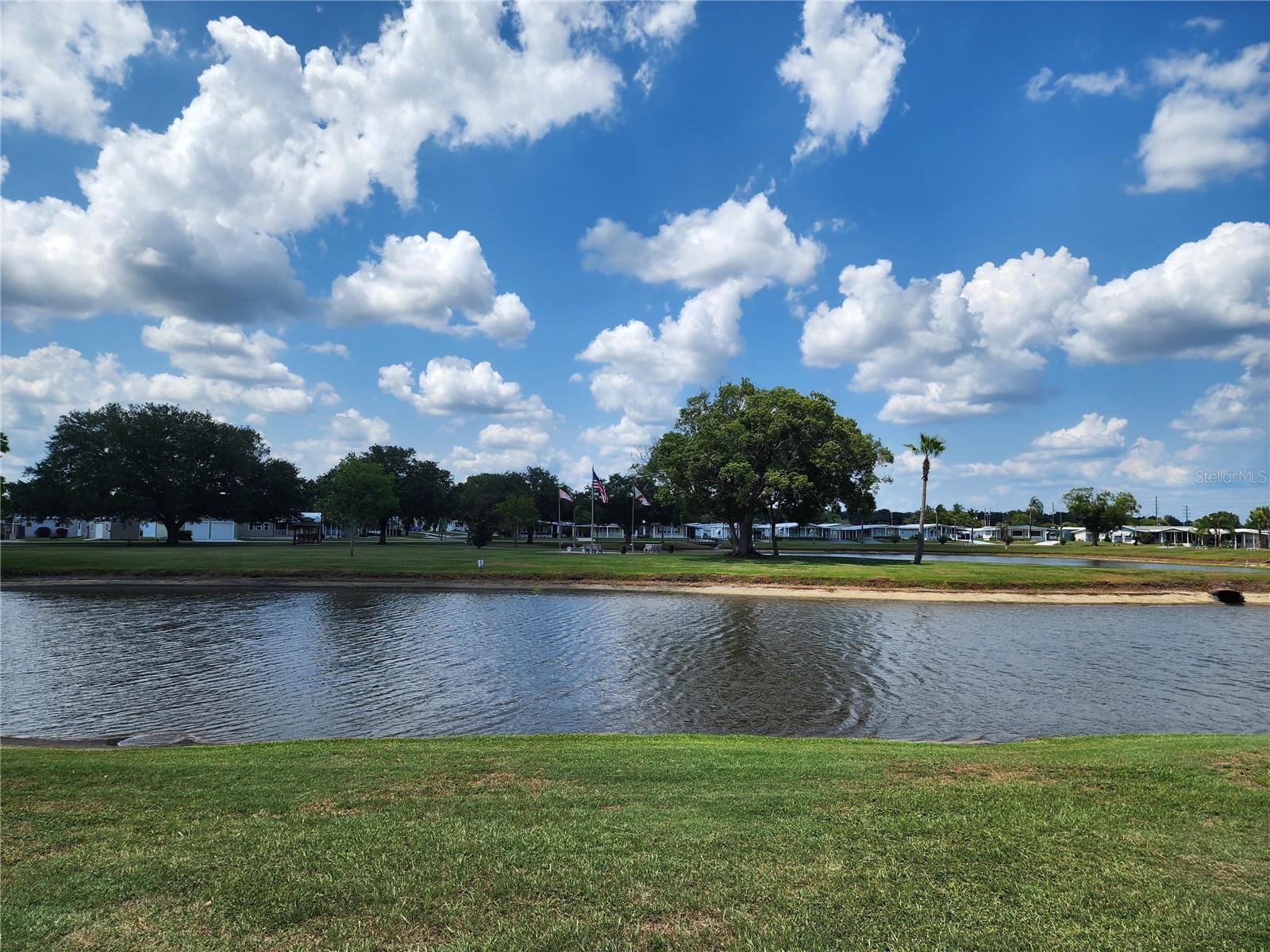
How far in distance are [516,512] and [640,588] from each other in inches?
1540

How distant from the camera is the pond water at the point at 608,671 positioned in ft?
43.7

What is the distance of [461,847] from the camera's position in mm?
5543

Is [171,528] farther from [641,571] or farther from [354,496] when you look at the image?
[641,571]

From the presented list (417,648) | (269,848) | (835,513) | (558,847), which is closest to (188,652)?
(417,648)

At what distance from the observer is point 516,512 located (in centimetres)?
7812

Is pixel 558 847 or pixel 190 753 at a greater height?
pixel 558 847

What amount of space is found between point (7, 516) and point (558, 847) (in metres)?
97.0

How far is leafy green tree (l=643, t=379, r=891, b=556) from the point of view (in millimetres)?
56219

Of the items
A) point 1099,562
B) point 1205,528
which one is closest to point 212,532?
point 1099,562

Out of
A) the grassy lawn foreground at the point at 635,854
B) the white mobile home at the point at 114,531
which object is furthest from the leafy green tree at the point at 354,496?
the grassy lawn foreground at the point at 635,854

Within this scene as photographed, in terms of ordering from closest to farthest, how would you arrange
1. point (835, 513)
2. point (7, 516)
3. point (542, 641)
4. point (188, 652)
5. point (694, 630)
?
point (188, 652)
point (542, 641)
point (694, 630)
point (835, 513)
point (7, 516)

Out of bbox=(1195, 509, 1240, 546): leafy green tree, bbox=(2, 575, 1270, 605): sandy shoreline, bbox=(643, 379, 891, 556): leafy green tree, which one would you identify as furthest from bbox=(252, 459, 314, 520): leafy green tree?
bbox=(1195, 509, 1240, 546): leafy green tree

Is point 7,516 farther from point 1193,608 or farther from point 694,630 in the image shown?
point 1193,608

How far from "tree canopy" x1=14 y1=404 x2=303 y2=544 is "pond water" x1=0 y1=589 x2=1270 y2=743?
42885 millimetres
